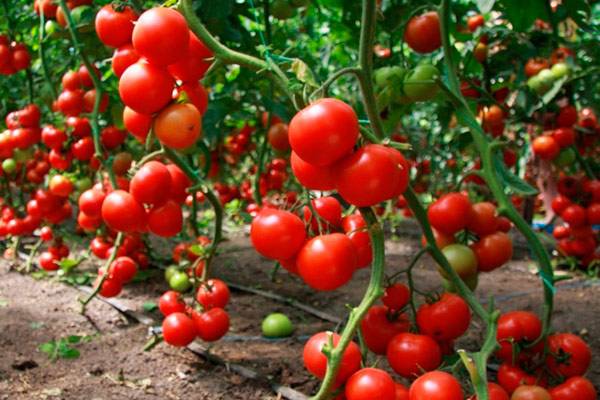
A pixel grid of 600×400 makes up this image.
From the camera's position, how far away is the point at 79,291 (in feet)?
8.34

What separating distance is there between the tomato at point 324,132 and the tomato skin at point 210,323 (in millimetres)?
942

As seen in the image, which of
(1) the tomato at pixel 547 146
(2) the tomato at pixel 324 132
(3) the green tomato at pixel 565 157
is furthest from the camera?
(3) the green tomato at pixel 565 157

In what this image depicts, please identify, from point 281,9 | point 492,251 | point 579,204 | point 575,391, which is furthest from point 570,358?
point 579,204

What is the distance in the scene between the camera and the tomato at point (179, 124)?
2.87ft

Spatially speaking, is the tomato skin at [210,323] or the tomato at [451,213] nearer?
the tomato at [451,213]

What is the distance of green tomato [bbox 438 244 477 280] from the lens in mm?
1192

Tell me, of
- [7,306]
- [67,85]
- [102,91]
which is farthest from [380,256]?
[7,306]

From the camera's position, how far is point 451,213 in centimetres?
120

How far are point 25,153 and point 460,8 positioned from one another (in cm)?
183

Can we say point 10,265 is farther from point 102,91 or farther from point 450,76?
point 450,76

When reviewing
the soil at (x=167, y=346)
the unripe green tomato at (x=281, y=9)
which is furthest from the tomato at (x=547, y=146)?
the unripe green tomato at (x=281, y=9)

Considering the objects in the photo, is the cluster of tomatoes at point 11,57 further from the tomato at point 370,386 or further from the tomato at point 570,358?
the tomato at point 570,358

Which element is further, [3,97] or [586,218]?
[3,97]

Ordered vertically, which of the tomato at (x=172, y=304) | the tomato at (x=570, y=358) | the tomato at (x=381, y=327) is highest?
the tomato at (x=381, y=327)
